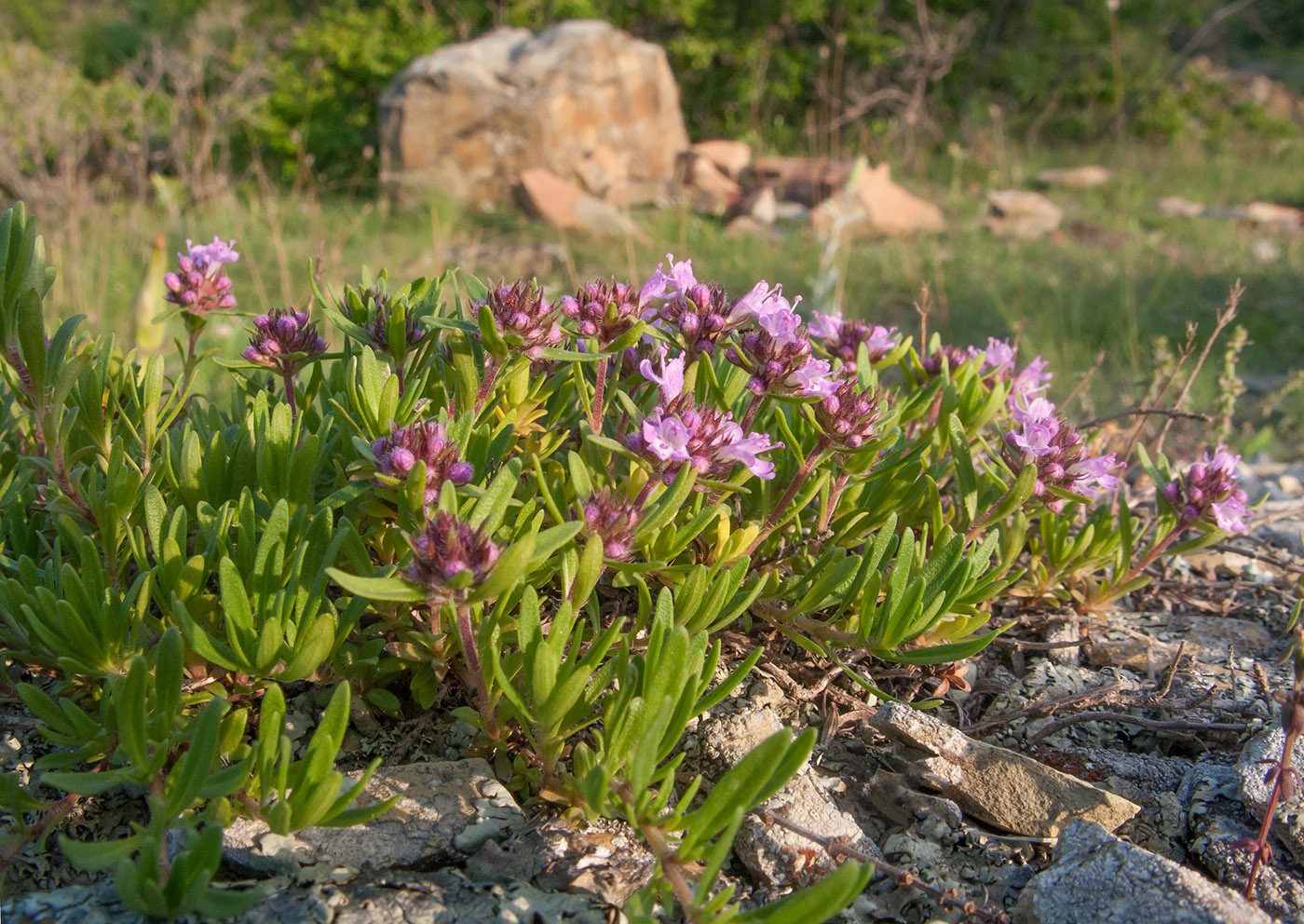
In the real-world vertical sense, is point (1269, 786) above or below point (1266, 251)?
below

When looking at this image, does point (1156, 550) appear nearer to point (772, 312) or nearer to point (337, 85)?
point (772, 312)

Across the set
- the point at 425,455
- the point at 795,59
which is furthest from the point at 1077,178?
the point at 425,455

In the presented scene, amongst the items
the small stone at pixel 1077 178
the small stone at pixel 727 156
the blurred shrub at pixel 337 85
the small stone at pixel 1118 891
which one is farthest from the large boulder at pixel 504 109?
the small stone at pixel 1118 891

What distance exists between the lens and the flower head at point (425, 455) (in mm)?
1743

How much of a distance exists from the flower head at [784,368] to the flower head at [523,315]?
1.35 ft

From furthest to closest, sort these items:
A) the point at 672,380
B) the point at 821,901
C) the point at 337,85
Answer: the point at 337,85 → the point at 672,380 → the point at 821,901

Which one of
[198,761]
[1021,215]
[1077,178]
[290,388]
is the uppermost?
[1077,178]

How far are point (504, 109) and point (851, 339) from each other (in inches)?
404

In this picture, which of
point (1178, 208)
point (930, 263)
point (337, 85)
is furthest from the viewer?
point (337, 85)

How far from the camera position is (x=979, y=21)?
53.9 ft

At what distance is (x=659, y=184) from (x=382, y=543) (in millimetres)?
10851

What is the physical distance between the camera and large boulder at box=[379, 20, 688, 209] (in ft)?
38.3

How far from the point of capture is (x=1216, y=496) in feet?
7.71

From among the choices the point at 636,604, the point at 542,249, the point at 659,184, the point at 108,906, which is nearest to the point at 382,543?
the point at 636,604
